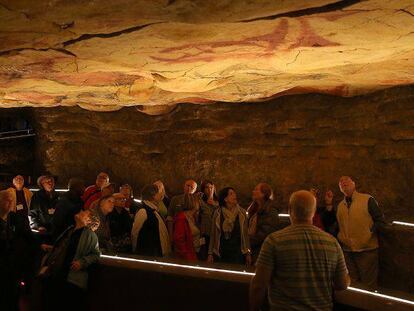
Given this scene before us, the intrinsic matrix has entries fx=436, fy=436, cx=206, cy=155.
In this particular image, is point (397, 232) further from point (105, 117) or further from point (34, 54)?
point (105, 117)

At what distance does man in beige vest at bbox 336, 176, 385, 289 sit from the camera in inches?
201

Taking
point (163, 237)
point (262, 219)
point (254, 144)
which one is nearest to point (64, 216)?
point (163, 237)

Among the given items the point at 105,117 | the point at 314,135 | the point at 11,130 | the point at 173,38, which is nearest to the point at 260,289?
the point at 173,38

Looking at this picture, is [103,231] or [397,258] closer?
[103,231]

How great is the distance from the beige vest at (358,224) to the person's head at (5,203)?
3684mm

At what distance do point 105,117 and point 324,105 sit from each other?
447 cm

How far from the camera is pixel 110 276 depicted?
13.1ft

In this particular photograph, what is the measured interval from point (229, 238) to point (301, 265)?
2.22 metres

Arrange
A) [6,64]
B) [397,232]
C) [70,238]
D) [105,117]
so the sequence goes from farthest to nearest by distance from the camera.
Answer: [105,117], [397,232], [6,64], [70,238]

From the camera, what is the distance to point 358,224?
5137mm

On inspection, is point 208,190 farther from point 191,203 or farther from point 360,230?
point 360,230

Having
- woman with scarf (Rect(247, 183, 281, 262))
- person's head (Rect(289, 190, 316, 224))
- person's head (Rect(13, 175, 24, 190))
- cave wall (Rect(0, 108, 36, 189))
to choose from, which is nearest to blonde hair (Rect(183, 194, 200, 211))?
woman with scarf (Rect(247, 183, 281, 262))

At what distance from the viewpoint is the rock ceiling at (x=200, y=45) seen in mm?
2979

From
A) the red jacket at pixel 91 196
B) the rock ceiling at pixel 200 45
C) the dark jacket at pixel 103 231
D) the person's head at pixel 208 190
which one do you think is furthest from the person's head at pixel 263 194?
the red jacket at pixel 91 196
